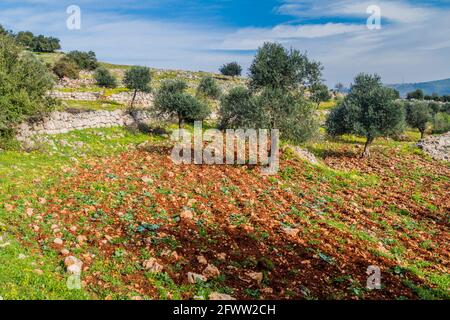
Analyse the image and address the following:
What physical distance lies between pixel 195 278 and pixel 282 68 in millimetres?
22400

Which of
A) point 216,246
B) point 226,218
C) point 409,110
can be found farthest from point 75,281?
point 409,110

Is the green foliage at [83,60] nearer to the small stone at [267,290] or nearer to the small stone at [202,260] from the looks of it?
the small stone at [202,260]

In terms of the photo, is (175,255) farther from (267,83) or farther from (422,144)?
(422,144)

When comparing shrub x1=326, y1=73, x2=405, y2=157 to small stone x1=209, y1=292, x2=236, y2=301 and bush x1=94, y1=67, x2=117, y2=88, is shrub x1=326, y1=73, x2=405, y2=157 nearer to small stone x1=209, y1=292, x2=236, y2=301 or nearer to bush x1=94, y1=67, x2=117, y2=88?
small stone x1=209, y1=292, x2=236, y2=301

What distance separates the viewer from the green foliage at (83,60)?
318 feet

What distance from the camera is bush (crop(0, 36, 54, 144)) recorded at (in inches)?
909

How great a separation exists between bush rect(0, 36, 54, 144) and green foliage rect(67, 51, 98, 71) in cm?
7508

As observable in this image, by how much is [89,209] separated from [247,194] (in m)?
8.33

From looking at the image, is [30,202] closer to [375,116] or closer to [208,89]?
[375,116]

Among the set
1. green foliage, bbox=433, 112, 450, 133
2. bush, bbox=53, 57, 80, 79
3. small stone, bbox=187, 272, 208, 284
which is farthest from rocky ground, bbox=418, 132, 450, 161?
bush, bbox=53, 57, 80, 79

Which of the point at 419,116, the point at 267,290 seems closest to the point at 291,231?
the point at 267,290

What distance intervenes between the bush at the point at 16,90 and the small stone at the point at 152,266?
55.8 feet

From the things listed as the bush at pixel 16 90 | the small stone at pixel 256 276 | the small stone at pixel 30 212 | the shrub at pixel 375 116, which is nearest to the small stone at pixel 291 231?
the small stone at pixel 256 276

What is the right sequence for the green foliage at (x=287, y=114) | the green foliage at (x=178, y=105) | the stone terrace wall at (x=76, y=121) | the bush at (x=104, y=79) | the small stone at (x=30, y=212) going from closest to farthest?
the small stone at (x=30, y=212) → the green foliage at (x=287, y=114) → the stone terrace wall at (x=76, y=121) → the green foliage at (x=178, y=105) → the bush at (x=104, y=79)
